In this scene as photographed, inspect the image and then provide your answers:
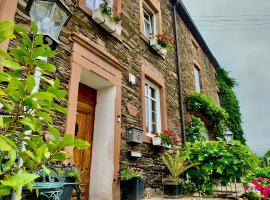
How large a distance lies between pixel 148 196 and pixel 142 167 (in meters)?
0.67

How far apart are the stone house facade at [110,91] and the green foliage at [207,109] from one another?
4.81ft

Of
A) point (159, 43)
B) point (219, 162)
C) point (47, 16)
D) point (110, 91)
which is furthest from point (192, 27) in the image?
point (47, 16)

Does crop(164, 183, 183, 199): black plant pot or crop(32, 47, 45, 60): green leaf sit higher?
crop(32, 47, 45, 60): green leaf

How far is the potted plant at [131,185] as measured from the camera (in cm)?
456

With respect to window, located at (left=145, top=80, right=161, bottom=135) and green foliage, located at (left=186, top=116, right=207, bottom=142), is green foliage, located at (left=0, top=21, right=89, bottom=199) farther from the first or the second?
green foliage, located at (left=186, top=116, right=207, bottom=142)

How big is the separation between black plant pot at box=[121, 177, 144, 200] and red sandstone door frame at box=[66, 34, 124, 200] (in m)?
0.14

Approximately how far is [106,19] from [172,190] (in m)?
4.28

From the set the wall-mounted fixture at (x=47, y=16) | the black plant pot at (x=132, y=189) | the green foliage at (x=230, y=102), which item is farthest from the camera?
the green foliage at (x=230, y=102)

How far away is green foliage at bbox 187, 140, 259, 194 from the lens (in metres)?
5.52

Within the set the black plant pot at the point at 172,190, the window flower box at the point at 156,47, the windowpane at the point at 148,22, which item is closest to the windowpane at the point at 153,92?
the window flower box at the point at 156,47

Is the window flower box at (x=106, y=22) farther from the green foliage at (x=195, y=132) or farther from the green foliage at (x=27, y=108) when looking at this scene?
the green foliage at (x=195, y=132)

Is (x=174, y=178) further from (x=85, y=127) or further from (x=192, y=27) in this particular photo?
(x=192, y=27)

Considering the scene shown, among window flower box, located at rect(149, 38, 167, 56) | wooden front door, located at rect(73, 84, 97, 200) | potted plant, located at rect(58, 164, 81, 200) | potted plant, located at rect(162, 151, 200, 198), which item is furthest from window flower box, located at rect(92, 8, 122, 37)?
potted plant, located at rect(162, 151, 200, 198)

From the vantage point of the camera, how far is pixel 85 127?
5.10 meters
